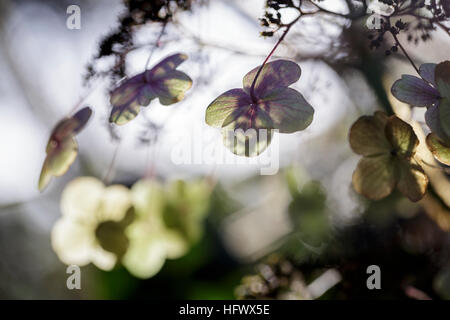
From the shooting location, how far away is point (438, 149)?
292 millimetres

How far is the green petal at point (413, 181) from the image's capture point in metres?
0.30

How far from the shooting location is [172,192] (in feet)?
1.49

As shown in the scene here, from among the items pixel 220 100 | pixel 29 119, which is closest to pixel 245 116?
pixel 220 100

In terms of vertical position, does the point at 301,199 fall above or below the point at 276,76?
below

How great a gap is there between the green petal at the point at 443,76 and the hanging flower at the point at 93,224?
30cm

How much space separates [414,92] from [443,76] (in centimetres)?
2

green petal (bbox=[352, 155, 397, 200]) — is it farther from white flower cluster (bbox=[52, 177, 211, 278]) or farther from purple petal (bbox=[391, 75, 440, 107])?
white flower cluster (bbox=[52, 177, 211, 278])

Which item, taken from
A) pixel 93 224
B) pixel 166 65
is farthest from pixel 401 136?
pixel 93 224

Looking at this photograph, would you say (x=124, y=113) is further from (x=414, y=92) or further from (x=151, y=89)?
(x=414, y=92)

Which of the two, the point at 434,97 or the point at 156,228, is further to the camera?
the point at 156,228

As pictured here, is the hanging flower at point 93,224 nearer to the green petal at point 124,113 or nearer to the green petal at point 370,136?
the green petal at point 124,113

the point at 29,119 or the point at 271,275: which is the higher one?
the point at 271,275
